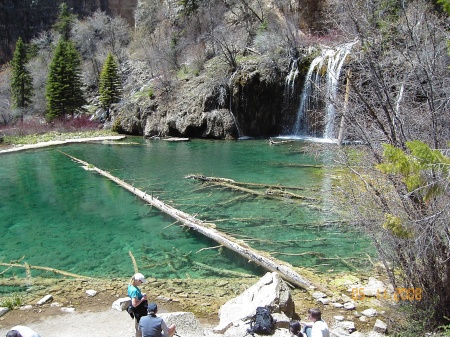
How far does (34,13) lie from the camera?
6975 cm

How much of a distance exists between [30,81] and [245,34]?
2814 cm

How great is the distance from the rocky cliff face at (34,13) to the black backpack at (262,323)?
71325 mm

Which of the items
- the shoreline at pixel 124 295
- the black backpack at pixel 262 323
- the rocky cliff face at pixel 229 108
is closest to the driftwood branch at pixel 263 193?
the shoreline at pixel 124 295

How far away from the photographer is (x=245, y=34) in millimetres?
44938

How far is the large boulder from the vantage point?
6836 mm

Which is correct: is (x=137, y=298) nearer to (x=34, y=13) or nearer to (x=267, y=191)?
(x=267, y=191)

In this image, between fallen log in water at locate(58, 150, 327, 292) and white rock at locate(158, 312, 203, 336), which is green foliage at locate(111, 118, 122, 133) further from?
white rock at locate(158, 312, 203, 336)

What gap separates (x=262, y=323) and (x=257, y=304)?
840 mm

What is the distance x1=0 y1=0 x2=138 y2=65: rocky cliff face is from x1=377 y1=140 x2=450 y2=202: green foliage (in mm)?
72128

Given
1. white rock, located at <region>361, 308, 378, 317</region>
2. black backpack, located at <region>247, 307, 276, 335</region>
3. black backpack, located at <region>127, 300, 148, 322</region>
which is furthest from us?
white rock, located at <region>361, 308, 378, 317</region>

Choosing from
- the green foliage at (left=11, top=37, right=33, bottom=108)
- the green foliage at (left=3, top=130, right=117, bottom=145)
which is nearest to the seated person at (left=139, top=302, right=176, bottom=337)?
the green foliage at (left=3, top=130, right=117, bottom=145)

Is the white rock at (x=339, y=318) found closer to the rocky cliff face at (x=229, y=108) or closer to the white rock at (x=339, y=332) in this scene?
the white rock at (x=339, y=332)

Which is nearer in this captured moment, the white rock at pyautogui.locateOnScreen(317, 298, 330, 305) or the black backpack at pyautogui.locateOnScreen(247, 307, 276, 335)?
the black backpack at pyautogui.locateOnScreen(247, 307, 276, 335)

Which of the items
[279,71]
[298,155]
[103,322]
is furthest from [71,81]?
[103,322]
